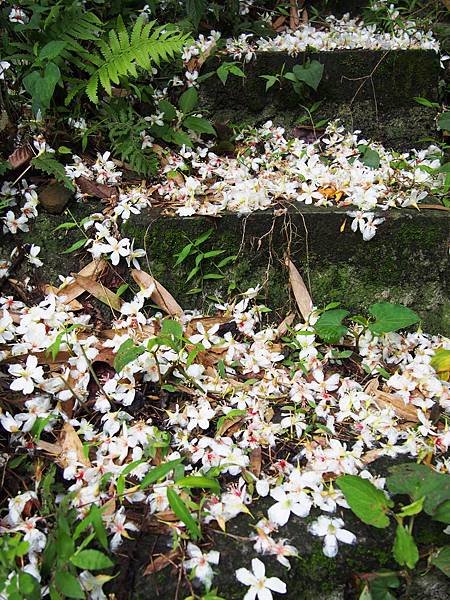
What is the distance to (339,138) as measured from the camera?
10.3ft

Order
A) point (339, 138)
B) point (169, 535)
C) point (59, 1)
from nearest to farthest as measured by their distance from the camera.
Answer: point (169, 535) → point (59, 1) → point (339, 138)

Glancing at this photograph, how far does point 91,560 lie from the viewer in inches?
58.3

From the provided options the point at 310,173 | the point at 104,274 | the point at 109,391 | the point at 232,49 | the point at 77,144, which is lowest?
the point at 109,391

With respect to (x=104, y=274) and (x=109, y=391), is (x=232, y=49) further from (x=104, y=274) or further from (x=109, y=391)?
(x=109, y=391)

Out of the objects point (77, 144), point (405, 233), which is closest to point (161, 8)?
point (77, 144)

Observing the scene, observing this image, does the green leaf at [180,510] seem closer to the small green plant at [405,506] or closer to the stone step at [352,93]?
the small green plant at [405,506]

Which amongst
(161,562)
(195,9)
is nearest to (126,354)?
(161,562)

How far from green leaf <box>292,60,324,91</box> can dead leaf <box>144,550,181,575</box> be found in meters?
2.51

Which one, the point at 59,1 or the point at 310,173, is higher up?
the point at 59,1

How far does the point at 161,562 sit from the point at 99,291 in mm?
1209

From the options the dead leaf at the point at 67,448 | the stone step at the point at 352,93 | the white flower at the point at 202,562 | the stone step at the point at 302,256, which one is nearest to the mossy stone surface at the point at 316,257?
the stone step at the point at 302,256

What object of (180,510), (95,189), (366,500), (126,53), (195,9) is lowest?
(366,500)

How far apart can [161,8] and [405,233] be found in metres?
2.17

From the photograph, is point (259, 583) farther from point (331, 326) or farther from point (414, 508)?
point (331, 326)
